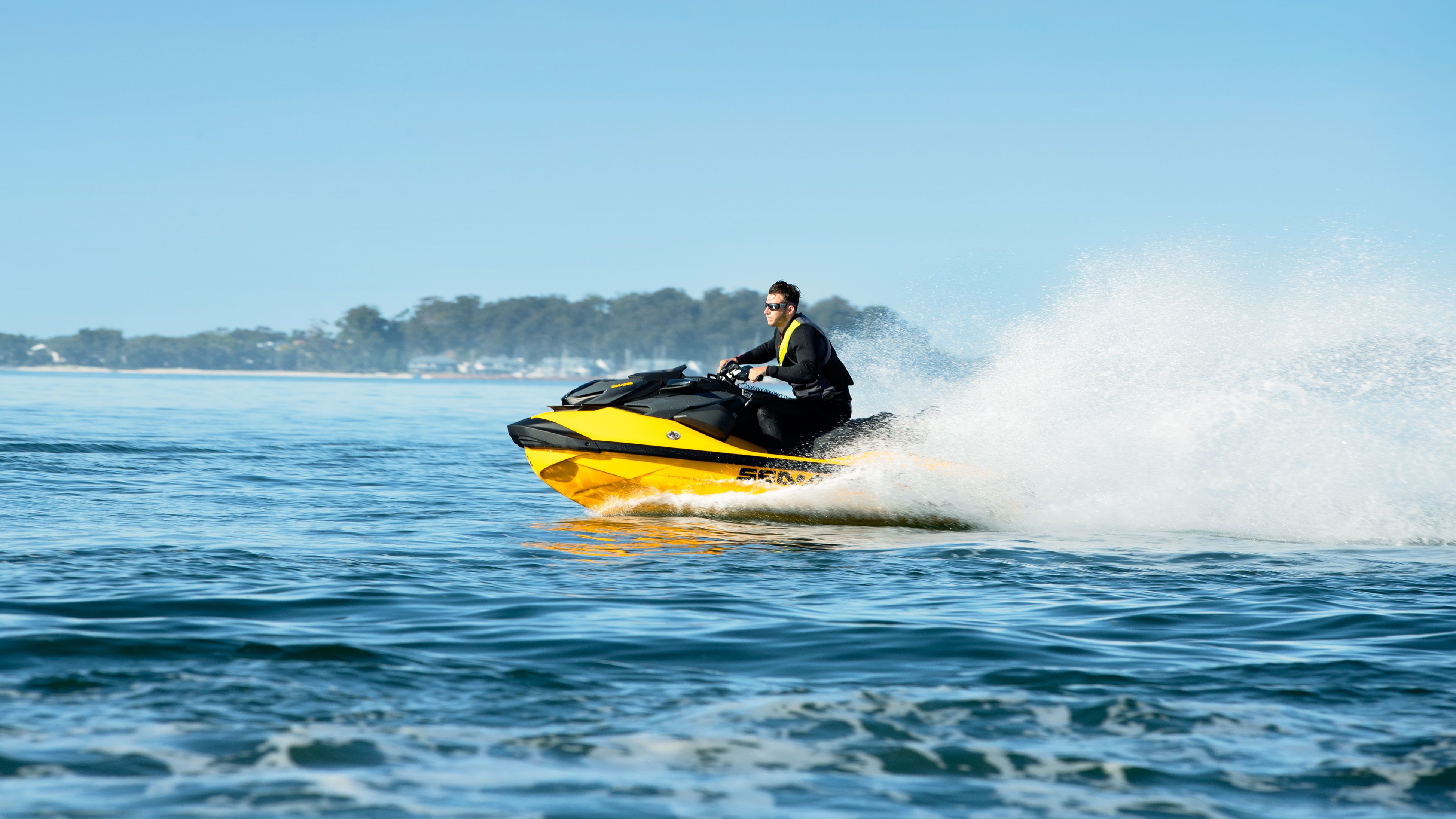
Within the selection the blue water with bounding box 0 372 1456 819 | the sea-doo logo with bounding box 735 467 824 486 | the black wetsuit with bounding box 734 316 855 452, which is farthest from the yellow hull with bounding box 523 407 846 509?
the blue water with bounding box 0 372 1456 819

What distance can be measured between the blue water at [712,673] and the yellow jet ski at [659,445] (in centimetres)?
57

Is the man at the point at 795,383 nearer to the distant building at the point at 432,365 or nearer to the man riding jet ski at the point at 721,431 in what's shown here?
the man riding jet ski at the point at 721,431

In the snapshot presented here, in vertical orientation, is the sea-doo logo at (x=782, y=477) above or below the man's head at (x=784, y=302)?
below

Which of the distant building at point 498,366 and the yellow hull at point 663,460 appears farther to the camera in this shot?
the distant building at point 498,366

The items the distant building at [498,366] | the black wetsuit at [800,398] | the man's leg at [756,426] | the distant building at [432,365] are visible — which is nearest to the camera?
the black wetsuit at [800,398]

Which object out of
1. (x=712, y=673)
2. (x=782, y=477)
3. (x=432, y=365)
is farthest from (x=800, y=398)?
(x=432, y=365)

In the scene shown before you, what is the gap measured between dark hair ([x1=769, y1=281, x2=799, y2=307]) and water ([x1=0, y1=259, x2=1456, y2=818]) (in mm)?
1326

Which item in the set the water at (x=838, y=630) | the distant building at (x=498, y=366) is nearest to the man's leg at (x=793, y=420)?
the water at (x=838, y=630)

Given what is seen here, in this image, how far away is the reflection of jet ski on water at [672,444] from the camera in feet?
29.5

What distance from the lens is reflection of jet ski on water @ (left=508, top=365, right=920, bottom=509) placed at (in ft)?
29.5

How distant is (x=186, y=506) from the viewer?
31.7 ft

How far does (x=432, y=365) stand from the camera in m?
186

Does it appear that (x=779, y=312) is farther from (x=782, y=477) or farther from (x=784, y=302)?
(x=782, y=477)

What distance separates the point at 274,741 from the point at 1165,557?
222 inches
